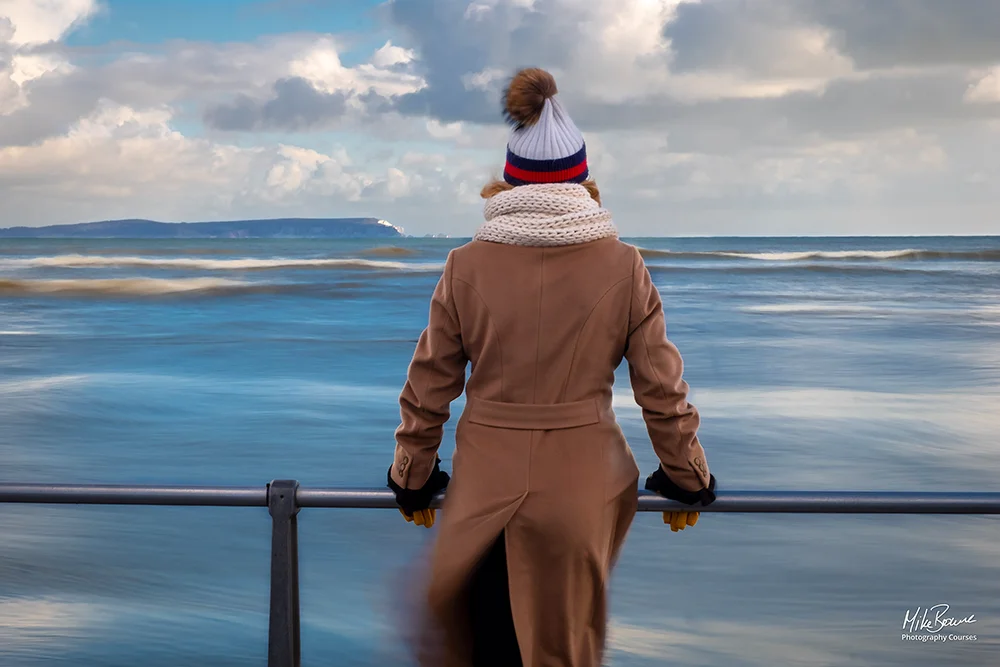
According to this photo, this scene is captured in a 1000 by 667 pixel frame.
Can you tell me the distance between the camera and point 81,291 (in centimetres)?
3431

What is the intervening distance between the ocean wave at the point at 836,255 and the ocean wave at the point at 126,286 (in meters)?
23.3

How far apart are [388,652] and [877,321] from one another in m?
25.7

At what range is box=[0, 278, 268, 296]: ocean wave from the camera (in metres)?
34.3

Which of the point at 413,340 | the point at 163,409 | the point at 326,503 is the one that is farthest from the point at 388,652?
the point at 413,340

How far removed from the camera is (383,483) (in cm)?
1000

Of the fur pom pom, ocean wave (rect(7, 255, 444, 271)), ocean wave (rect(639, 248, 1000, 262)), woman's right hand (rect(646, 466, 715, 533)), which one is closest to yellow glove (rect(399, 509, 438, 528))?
woman's right hand (rect(646, 466, 715, 533))

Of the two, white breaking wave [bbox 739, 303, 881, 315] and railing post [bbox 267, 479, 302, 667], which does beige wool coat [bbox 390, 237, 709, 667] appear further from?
white breaking wave [bbox 739, 303, 881, 315]

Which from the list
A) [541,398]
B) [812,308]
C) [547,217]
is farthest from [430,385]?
[812,308]

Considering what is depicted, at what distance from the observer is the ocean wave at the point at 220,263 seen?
4625cm

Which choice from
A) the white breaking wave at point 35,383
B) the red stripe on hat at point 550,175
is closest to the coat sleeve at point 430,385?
the red stripe on hat at point 550,175

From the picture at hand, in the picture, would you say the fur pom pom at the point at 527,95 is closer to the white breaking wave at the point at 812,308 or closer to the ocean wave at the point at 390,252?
the white breaking wave at the point at 812,308

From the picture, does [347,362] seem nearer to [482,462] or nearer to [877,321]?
[877,321]

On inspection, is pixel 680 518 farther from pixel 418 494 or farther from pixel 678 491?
pixel 418 494

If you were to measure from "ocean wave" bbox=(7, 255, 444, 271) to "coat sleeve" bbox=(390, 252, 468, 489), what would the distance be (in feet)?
139
